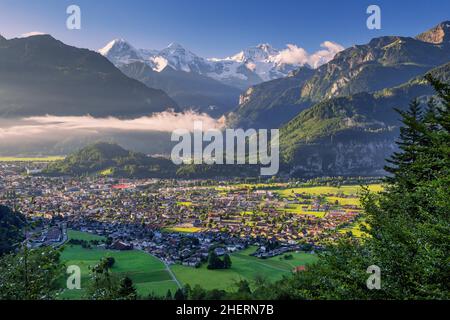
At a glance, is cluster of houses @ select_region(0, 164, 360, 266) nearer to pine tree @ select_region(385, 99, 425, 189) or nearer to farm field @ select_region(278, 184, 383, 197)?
farm field @ select_region(278, 184, 383, 197)

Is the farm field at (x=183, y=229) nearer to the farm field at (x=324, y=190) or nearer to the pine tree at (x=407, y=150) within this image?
the pine tree at (x=407, y=150)

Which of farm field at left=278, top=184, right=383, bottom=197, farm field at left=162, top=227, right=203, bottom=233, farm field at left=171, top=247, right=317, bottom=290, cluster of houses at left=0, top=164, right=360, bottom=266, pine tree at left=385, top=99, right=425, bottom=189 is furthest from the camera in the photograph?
farm field at left=278, top=184, right=383, bottom=197

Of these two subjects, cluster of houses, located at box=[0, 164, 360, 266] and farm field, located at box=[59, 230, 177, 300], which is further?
cluster of houses, located at box=[0, 164, 360, 266]

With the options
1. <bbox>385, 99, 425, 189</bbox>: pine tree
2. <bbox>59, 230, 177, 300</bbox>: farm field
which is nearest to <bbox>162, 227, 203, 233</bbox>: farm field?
<bbox>59, 230, 177, 300</bbox>: farm field

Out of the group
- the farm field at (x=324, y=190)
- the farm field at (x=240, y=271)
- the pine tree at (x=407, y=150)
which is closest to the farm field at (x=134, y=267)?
the farm field at (x=240, y=271)

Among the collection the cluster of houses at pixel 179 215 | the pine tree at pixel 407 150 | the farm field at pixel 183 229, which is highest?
the pine tree at pixel 407 150
